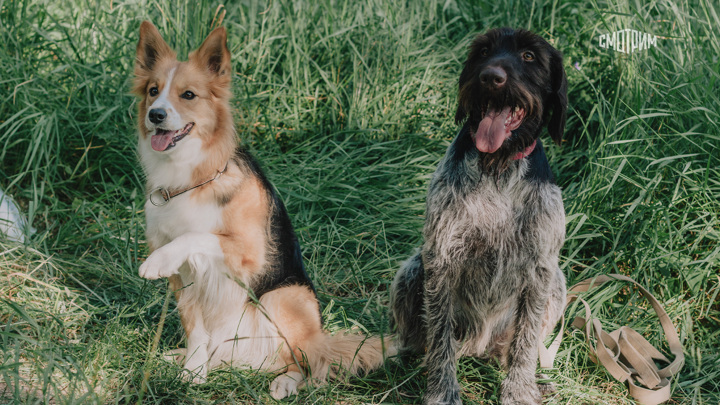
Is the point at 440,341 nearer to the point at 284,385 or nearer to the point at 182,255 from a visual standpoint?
the point at 284,385

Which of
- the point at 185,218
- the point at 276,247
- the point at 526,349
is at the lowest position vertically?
the point at 526,349

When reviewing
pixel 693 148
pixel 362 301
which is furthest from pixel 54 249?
pixel 693 148

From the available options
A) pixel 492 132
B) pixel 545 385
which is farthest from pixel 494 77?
pixel 545 385

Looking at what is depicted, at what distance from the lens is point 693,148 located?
3.64 meters

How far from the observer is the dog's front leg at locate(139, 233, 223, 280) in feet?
8.50

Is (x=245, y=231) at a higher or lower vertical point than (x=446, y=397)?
higher

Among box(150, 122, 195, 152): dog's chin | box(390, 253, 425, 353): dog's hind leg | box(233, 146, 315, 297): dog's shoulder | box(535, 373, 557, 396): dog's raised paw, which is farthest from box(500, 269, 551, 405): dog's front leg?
box(150, 122, 195, 152): dog's chin

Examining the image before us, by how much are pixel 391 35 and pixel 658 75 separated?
207 centimetres

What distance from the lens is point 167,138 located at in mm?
2816

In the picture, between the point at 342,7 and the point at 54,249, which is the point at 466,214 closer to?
the point at 54,249

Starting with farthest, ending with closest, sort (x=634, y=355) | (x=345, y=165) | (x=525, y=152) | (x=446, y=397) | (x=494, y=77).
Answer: (x=345, y=165)
(x=634, y=355)
(x=446, y=397)
(x=525, y=152)
(x=494, y=77)

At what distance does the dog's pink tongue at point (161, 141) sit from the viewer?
280cm

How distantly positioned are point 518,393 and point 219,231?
1.53m

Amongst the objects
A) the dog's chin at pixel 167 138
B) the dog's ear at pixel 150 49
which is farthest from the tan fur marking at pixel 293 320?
the dog's ear at pixel 150 49
